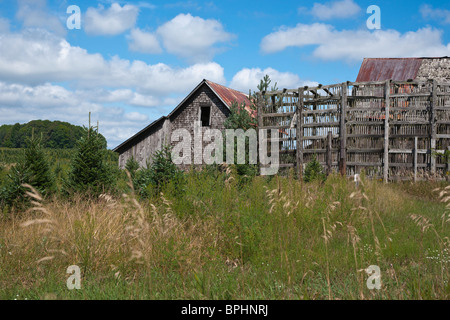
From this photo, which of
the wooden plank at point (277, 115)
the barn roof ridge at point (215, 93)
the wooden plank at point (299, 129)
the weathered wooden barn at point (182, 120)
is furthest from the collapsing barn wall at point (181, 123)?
the wooden plank at point (299, 129)

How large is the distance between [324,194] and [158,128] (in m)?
14.3

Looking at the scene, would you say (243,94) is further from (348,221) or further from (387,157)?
(348,221)

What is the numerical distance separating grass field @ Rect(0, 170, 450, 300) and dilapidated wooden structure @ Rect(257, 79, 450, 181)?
693 cm

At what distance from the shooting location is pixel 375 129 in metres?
13.2

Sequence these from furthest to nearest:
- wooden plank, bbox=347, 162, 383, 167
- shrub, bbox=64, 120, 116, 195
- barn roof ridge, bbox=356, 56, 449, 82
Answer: barn roof ridge, bbox=356, 56, 449, 82, wooden plank, bbox=347, 162, 383, 167, shrub, bbox=64, 120, 116, 195

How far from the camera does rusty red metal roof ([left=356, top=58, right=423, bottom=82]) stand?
2155 cm

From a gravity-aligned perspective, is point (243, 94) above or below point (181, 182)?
above

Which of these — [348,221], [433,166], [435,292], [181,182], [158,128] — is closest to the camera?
[435,292]

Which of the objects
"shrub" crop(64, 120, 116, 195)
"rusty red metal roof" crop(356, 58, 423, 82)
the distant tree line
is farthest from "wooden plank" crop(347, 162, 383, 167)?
the distant tree line

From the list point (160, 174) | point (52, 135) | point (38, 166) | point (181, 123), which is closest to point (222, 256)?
point (160, 174)

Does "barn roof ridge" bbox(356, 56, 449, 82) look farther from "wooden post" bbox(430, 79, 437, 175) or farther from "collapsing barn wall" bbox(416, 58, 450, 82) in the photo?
"wooden post" bbox(430, 79, 437, 175)

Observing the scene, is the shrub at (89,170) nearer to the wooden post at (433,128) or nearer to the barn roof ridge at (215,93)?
the barn roof ridge at (215,93)

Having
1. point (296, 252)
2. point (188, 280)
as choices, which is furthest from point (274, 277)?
point (188, 280)

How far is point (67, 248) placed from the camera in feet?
15.2
